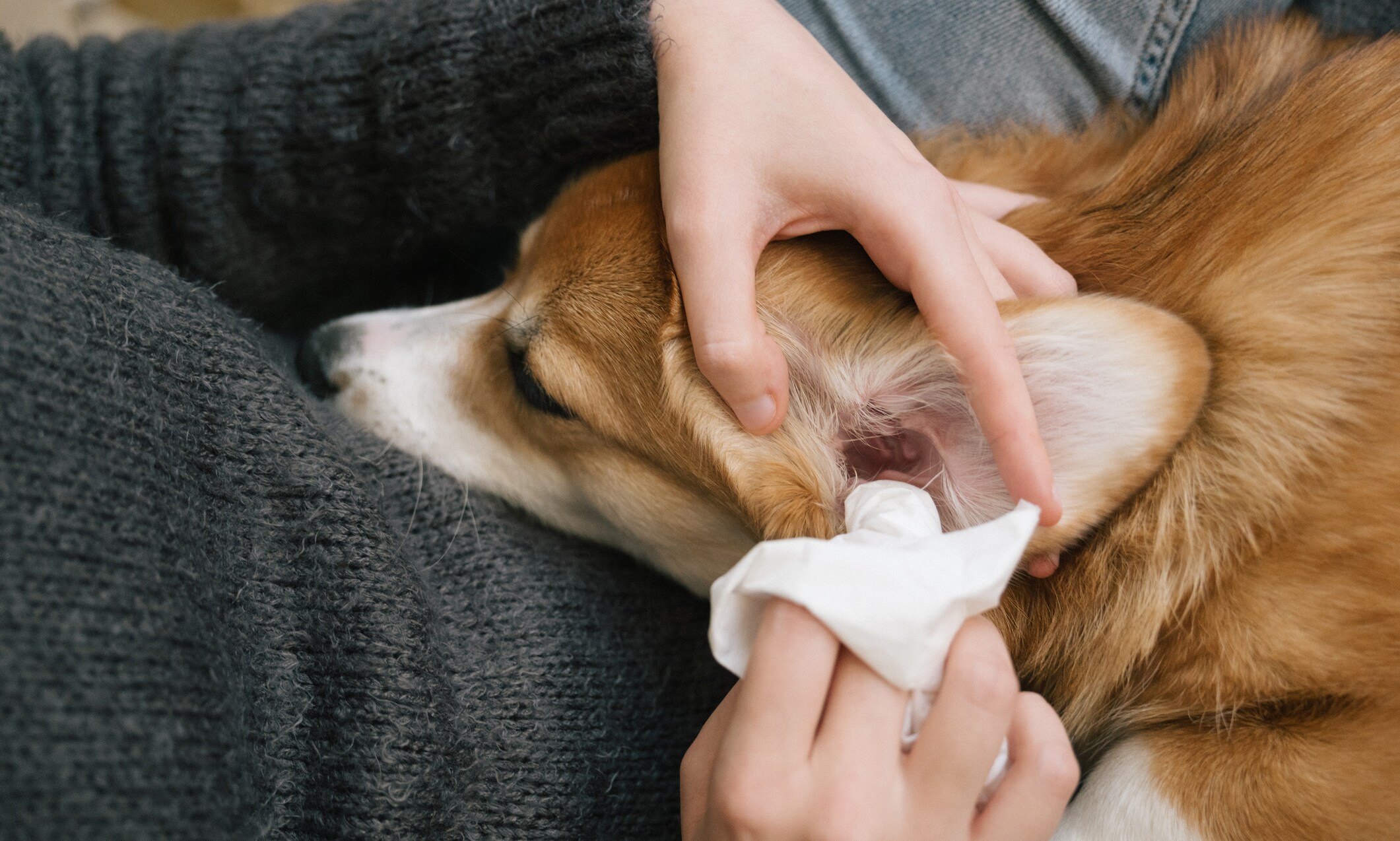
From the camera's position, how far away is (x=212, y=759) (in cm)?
79

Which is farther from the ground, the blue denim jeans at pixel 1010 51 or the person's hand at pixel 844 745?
the blue denim jeans at pixel 1010 51

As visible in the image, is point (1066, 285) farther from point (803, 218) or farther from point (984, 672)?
point (984, 672)

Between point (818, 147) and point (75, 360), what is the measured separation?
785 millimetres

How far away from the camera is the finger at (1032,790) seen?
29.7 inches

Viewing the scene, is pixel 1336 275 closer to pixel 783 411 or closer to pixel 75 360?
pixel 783 411

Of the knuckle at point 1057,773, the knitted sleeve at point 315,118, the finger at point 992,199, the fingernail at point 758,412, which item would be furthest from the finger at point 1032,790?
the knitted sleeve at point 315,118

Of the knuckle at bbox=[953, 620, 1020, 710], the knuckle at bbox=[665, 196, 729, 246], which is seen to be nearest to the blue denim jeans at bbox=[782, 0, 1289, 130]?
the knuckle at bbox=[665, 196, 729, 246]

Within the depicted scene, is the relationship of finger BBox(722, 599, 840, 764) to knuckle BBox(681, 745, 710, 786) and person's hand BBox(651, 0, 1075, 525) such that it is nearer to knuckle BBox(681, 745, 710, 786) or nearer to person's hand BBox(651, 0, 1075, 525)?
knuckle BBox(681, 745, 710, 786)

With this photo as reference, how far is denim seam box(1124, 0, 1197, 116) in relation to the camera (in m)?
1.40

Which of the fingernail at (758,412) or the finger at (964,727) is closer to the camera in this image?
the finger at (964,727)

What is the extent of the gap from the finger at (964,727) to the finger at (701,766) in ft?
0.58

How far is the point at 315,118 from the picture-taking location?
131 centimetres

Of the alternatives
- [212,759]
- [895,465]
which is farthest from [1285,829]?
[212,759]

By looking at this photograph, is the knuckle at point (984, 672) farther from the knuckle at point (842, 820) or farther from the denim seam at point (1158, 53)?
the denim seam at point (1158, 53)
